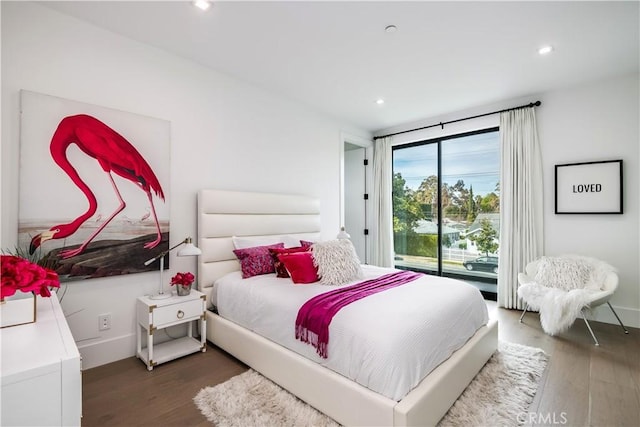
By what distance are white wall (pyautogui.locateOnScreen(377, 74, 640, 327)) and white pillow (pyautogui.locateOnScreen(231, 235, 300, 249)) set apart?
124 inches

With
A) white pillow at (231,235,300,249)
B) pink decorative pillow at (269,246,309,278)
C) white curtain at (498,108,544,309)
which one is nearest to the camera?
pink decorative pillow at (269,246,309,278)

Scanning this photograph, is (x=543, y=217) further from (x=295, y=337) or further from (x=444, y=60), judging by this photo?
(x=295, y=337)

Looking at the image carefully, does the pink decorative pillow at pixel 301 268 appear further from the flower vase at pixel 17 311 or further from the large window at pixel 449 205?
the large window at pixel 449 205

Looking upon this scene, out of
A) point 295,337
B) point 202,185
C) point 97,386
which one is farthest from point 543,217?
point 97,386

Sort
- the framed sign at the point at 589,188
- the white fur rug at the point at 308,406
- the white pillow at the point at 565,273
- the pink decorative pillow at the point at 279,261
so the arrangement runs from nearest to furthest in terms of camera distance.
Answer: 1. the white fur rug at the point at 308,406
2. the pink decorative pillow at the point at 279,261
3. the white pillow at the point at 565,273
4. the framed sign at the point at 589,188

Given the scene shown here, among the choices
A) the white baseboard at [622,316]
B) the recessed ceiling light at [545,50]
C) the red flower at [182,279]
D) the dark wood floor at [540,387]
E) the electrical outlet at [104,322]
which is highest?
the recessed ceiling light at [545,50]

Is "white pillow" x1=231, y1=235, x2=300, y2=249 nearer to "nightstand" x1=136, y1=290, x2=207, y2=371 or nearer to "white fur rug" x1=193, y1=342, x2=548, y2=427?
"nightstand" x1=136, y1=290, x2=207, y2=371

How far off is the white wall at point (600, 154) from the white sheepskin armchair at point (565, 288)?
308 mm

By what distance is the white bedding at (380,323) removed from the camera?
164 cm

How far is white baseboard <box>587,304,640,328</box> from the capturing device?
10.8ft

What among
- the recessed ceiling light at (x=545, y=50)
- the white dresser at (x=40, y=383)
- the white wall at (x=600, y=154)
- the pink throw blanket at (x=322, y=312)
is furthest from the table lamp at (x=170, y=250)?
the white wall at (x=600, y=154)

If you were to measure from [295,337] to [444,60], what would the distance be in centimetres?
283

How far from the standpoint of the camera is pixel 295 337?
206cm

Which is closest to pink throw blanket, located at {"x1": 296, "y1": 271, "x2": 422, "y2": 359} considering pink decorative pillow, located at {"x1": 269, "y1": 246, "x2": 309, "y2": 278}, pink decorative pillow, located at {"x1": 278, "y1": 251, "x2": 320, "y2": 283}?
pink decorative pillow, located at {"x1": 278, "y1": 251, "x2": 320, "y2": 283}
